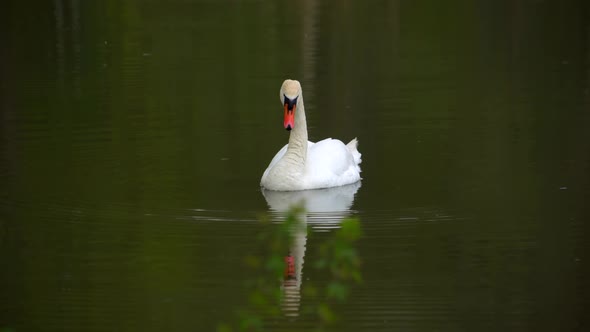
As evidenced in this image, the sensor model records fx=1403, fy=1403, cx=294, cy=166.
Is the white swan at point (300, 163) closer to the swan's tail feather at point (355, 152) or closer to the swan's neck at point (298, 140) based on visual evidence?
the swan's neck at point (298, 140)

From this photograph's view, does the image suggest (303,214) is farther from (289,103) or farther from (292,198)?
(289,103)

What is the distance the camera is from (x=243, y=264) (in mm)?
10477

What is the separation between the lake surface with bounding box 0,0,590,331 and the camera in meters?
9.65

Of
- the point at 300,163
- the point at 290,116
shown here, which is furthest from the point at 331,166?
the point at 290,116

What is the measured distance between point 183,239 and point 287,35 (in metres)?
15.6

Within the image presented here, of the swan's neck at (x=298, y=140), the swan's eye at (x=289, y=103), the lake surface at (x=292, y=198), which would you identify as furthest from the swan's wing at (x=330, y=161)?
the swan's eye at (x=289, y=103)

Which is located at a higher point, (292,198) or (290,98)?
(290,98)

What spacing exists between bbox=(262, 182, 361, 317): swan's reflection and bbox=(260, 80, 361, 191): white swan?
77 mm

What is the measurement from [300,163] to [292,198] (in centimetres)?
48

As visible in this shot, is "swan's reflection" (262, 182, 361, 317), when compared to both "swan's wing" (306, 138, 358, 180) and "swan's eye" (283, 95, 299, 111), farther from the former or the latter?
"swan's eye" (283, 95, 299, 111)

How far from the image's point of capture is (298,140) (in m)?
13.5

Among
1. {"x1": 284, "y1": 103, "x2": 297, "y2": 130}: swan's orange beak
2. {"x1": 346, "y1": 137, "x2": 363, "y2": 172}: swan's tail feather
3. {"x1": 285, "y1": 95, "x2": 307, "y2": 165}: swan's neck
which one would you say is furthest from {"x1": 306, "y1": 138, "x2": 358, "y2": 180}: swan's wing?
{"x1": 284, "y1": 103, "x2": 297, "y2": 130}: swan's orange beak

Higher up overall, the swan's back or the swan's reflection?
the swan's back

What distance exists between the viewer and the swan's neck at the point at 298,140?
44.0 ft
